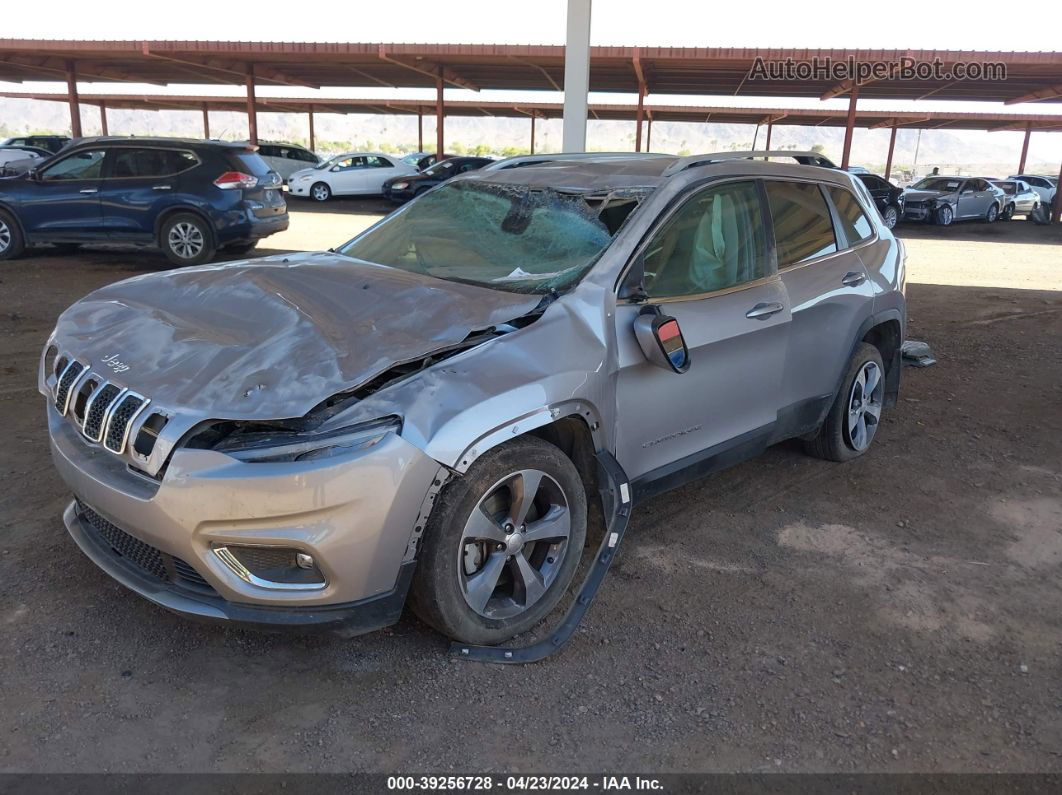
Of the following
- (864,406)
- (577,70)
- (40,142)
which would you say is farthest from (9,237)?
(40,142)

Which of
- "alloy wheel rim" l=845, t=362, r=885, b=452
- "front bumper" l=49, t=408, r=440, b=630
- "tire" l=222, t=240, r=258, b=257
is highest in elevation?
"front bumper" l=49, t=408, r=440, b=630

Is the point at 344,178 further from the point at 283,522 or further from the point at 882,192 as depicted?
the point at 283,522

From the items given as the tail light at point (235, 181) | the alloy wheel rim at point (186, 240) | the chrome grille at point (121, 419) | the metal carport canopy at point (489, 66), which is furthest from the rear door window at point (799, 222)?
the metal carport canopy at point (489, 66)

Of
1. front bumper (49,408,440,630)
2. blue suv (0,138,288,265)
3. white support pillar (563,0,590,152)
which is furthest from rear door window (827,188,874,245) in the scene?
blue suv (0,138,288,265)

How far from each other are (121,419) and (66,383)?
20.6 inches

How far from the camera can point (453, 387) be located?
105 inches

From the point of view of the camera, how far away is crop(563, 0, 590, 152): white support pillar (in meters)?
10.1

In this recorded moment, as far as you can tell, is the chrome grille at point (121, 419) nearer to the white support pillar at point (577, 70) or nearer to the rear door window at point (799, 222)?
the rear door window at point (799, 222)

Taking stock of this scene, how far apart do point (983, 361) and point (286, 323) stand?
6.66m

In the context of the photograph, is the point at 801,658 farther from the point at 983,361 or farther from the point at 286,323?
the point at 983,361

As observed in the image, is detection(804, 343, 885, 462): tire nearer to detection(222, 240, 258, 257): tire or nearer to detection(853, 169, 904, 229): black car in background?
detection(222, 240, 258, 257): tire

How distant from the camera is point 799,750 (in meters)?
2.54

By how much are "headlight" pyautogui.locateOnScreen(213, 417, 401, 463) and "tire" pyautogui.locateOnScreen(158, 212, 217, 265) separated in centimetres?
955

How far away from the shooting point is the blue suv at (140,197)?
11125mm
